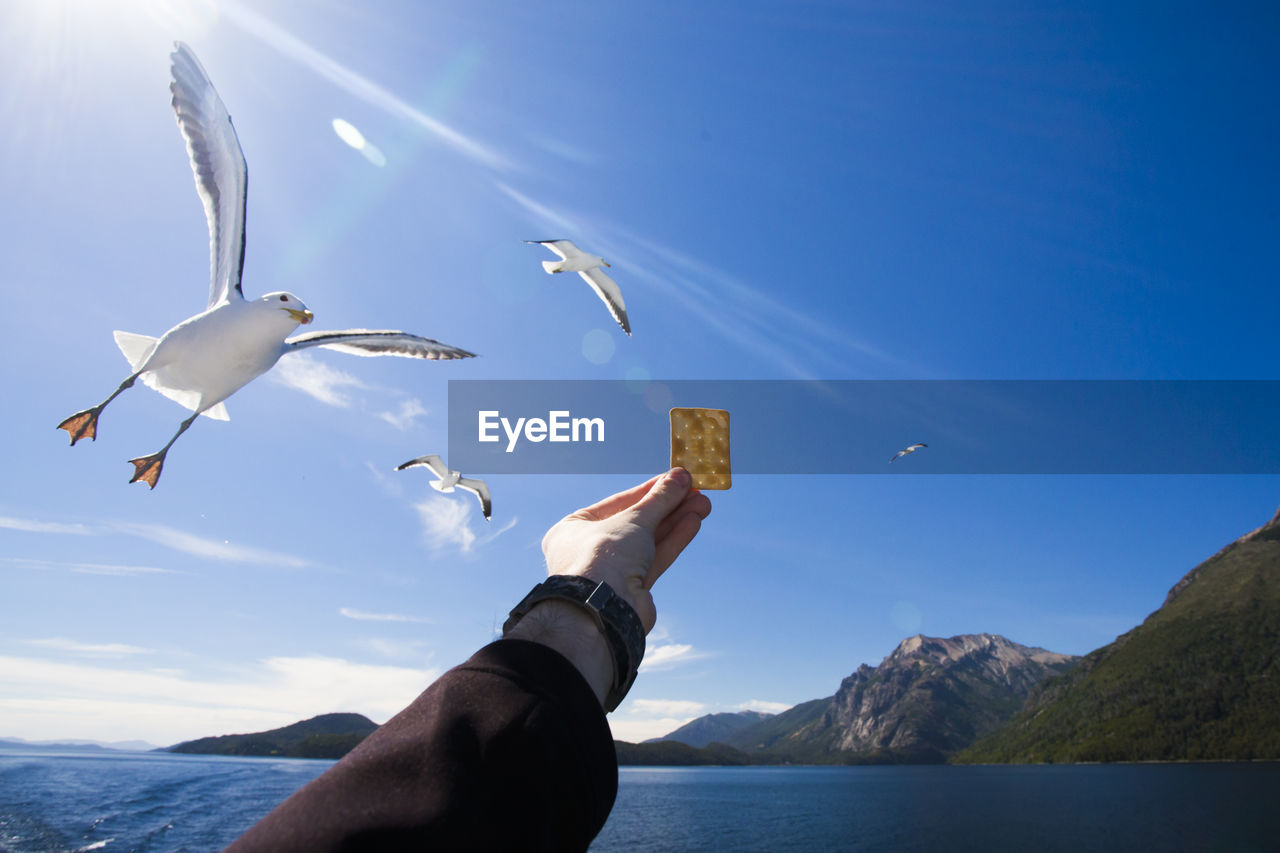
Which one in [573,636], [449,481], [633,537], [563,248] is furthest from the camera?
[449,481]

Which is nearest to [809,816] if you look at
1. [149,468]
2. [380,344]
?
[380,344]

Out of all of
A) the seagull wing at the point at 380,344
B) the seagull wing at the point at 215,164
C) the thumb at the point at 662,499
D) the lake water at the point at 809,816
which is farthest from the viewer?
the lake water at the point at 809,816

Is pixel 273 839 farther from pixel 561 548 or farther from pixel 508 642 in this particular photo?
pixel 561 548

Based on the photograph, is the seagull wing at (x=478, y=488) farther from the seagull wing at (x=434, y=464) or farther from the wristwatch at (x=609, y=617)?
the wristwatch at (x=609, y=617)

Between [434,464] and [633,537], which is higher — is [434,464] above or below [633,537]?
above

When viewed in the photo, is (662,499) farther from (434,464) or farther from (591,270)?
(434,464)

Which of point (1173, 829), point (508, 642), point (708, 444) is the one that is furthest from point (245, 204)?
point (1173, 829)

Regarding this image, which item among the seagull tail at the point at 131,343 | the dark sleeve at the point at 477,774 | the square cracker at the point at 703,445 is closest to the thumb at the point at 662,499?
the square cracker at the point at 703,445
